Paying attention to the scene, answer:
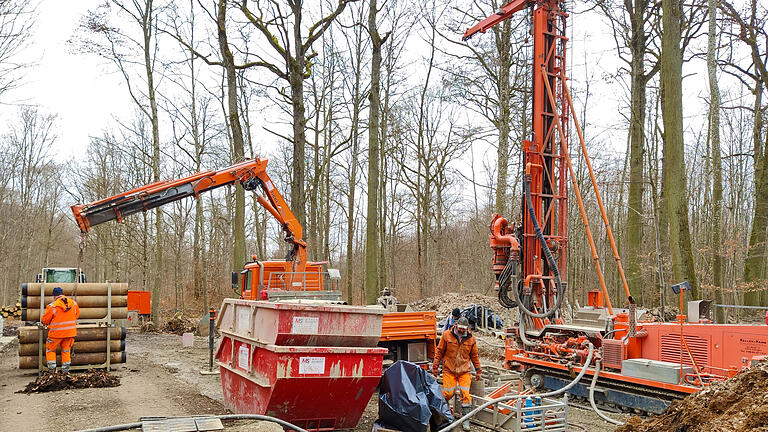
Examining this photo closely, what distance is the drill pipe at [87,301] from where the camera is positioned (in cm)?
1235

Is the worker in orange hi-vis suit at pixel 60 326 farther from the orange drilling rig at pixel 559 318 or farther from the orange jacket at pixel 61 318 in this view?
the orange drilling rig at pixel 559 318

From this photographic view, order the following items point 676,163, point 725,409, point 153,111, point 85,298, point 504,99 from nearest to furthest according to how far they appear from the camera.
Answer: point 725,409 < point 676,163 < point 85,298 < point 504,99 < point 153,111

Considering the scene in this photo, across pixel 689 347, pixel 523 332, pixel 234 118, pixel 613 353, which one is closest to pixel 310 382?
pixel 613 353

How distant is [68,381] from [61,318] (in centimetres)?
127

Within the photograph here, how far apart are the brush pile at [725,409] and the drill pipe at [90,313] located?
1112 cm

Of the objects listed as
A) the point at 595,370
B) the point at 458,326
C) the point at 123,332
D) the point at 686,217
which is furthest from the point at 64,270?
the point at 686,217

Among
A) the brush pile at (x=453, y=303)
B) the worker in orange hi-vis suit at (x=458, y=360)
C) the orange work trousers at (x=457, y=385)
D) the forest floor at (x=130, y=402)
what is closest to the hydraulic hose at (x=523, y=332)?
the forest floor at (x=130, y=402)

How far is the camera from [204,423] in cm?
535

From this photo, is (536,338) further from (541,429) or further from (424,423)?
(424,423)

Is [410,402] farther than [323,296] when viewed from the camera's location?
No

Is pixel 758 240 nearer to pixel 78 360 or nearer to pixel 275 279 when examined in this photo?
pixel 275 279

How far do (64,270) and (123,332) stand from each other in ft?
19.1

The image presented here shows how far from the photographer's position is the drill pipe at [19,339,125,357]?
12000mm

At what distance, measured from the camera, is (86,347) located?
12273mm
